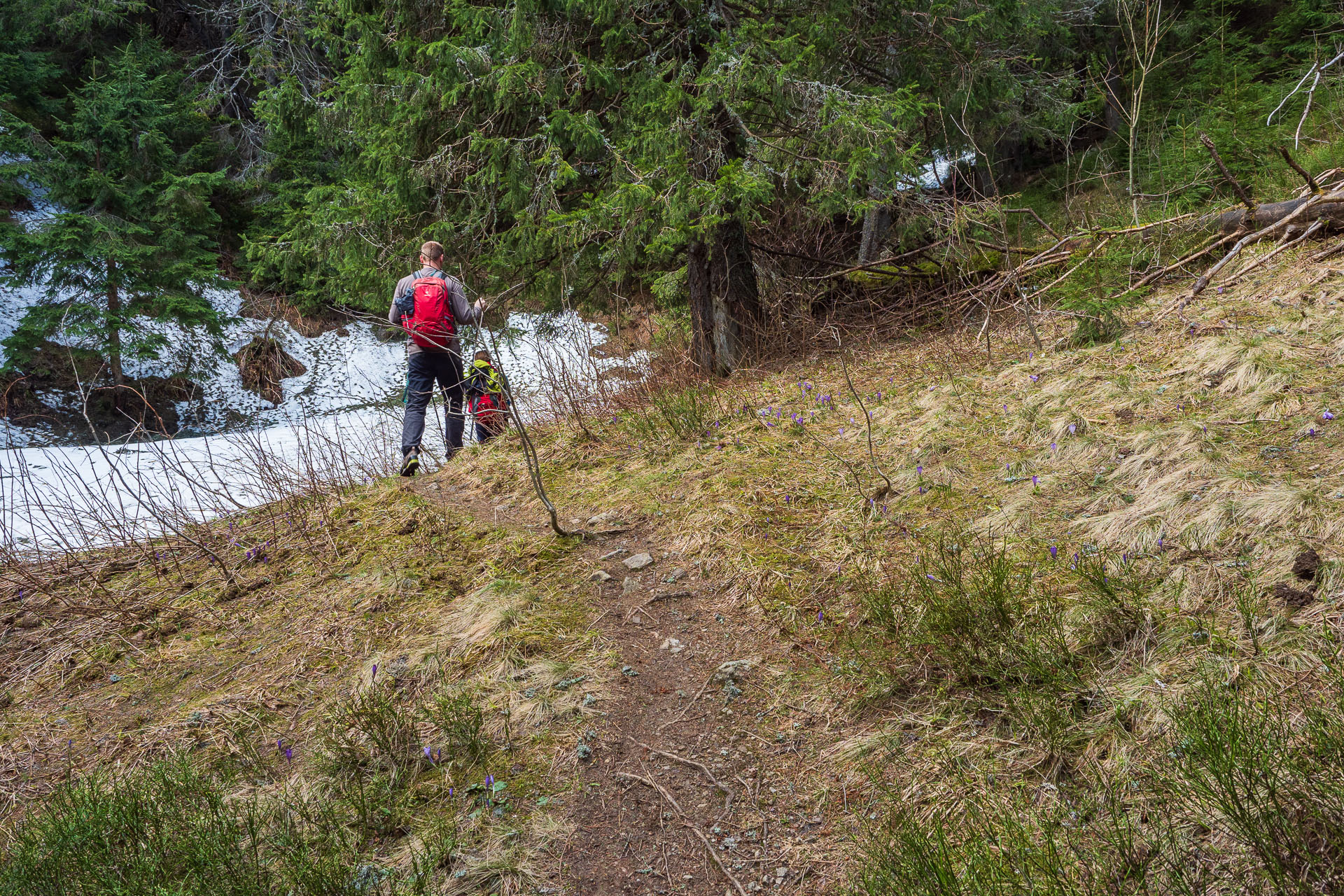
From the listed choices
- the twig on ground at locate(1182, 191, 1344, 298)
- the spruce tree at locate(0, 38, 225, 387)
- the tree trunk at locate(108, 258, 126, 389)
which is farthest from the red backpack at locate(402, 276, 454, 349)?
the tree trunk at locate(108, 258, 126, 389)

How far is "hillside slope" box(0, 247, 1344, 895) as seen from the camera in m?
1.74

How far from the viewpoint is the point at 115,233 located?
12.5 metres

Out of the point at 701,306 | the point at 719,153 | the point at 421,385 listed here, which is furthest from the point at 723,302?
the point at 421,385

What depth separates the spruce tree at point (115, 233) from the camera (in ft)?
39.8

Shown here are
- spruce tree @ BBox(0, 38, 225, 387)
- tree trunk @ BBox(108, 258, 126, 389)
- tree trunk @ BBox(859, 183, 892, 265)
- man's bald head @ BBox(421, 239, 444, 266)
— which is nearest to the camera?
man's bald head @ BBox(421, 239, 444, 266)

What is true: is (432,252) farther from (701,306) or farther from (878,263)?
(878,263)

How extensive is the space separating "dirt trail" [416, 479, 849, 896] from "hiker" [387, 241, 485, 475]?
349 cm

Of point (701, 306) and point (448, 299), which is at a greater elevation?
point (448, 299)

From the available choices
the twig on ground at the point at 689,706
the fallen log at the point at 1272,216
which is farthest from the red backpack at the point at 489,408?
the fallen log at the point at 1272,216

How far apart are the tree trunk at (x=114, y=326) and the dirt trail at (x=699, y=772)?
43.4ft

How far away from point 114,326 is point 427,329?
10063 mm

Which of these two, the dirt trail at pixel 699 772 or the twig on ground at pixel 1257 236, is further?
the twig on ground at pixel 1257 236

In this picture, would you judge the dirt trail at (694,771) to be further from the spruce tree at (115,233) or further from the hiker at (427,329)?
the spruce tree at (115,233)

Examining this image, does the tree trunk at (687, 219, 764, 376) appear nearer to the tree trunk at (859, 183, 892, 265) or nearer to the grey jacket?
the grey jacket
